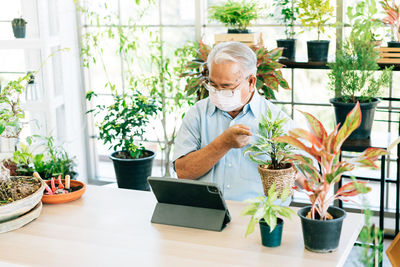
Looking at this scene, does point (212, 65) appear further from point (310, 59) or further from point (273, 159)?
point (310, 59)

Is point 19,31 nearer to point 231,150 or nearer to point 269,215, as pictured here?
point 231,150

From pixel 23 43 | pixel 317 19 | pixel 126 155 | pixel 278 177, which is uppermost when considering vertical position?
pixel 317 19

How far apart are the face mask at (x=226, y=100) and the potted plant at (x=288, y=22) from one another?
1.31m

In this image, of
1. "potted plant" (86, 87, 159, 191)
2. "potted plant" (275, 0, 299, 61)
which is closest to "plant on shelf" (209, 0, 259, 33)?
"potted plant" (275, 0, 299, 61)

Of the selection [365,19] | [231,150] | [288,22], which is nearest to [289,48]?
[288,22]

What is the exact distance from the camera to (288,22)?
424 centimetres

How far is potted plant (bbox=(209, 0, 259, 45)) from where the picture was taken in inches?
155

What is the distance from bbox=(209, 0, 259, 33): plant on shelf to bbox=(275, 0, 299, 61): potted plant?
0.24 meters

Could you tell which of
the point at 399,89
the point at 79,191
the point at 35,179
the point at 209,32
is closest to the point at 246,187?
the point at 79,191

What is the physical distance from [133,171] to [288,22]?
5.91 feet

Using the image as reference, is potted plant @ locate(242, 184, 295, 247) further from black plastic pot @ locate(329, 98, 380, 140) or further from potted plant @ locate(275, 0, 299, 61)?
potted plant @ locate(275, 0, 299, 61)

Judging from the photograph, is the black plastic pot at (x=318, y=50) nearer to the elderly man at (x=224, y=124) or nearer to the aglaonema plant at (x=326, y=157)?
the elderly man at (x=224, y=124)

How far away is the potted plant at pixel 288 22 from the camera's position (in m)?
3.99

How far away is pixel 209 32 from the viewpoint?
4.62 metres
